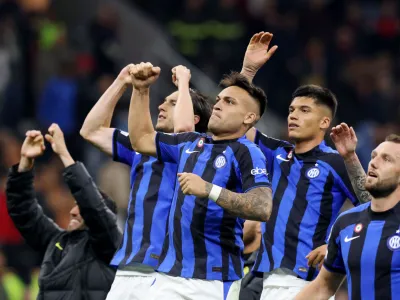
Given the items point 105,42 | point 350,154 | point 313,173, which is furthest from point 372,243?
point 105,42

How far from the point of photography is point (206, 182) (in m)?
7.17

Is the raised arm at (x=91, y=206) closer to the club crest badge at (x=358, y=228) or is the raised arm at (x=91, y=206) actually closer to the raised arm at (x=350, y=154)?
the raised arm at (x=350, y=154)

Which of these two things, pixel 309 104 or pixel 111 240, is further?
pixel 111 240

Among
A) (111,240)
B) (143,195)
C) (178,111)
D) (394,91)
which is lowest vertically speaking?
(394,91)

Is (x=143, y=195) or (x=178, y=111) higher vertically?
(x=178, y=111)

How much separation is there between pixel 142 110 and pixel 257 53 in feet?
4.12

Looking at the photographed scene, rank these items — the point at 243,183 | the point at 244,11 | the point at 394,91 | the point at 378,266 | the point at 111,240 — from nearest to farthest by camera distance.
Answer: the point at 378,266 → the point at 243,183 → the point at 111,240 → the point at 394,91 → the point at 244,11

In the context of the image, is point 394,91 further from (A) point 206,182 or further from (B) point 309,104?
(A) point 206,182

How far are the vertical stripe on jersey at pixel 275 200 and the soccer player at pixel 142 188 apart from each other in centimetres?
71

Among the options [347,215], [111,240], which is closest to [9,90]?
[111,240]

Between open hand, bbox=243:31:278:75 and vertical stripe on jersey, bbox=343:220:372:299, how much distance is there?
2.06 meters

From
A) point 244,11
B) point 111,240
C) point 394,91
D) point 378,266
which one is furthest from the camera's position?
point 244,11

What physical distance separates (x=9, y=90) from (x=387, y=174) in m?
9.57

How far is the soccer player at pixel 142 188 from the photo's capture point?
→ 26.6ft
